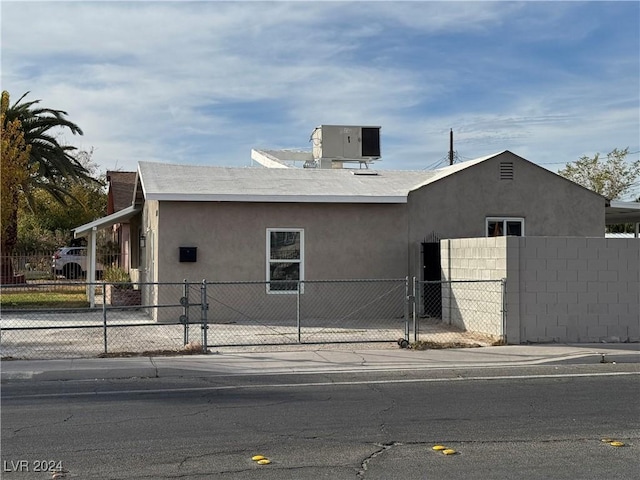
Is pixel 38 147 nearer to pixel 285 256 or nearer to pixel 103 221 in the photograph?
pixel 103 221

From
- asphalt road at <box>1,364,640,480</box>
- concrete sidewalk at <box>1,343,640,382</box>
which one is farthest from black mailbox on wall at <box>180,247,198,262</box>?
asphalt road at <box>1,364,640,480</box>

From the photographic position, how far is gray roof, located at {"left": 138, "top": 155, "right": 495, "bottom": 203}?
17.9m

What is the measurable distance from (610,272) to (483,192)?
544cm

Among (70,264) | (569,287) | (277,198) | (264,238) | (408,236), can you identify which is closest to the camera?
(569,287)

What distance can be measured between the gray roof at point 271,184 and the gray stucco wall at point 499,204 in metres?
0.53

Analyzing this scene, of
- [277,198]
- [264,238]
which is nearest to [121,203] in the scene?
[264,238]

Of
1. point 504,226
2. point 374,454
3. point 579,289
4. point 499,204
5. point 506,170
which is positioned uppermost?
point 506,170

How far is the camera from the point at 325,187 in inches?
767

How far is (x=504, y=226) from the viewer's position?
66.0ft

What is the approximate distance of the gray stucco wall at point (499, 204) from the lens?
1947 cm

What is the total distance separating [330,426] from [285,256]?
10.8 meters

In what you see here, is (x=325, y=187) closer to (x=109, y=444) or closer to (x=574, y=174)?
(x=109, y=444)

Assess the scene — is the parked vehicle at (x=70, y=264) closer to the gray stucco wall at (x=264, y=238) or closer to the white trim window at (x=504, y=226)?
the gray stucco wall at (x=264, y=238)

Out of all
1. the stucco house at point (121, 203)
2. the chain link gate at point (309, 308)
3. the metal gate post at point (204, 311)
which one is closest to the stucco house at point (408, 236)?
the chain link gate at point (309, 308)
